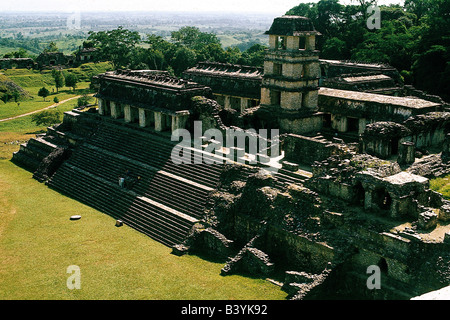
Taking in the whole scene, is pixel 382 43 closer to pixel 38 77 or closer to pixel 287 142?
pixel 287 142

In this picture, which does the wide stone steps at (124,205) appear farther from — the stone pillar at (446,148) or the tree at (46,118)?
the stone pillar at (446,148)

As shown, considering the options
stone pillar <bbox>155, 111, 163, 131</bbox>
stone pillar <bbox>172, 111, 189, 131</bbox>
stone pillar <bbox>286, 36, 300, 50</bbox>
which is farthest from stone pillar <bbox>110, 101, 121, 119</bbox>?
stone pillar <bbox>286, 36, 300, 50</bbox>

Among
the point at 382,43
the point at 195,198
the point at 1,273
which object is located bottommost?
the point at 1,273

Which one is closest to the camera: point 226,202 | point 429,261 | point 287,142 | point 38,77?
point 429,261

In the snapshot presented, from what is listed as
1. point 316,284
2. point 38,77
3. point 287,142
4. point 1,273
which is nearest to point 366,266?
point 316,284

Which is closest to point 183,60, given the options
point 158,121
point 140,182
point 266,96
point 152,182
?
point 158,121

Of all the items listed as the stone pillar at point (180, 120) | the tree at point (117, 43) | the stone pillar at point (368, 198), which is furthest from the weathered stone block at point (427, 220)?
the tree at point (117, 43)

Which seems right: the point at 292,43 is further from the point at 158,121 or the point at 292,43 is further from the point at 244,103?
the point at 158,121
